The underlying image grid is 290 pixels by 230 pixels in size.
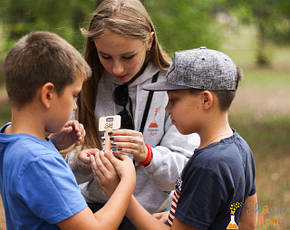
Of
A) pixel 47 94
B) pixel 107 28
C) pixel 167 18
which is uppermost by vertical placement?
pixel 107 28

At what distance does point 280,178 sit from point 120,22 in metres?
5.48

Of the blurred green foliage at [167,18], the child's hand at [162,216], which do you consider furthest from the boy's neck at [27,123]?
the blurred green foliage at [167,18]

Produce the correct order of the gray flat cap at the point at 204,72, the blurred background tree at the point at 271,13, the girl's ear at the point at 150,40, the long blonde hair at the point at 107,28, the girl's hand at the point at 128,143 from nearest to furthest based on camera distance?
the gray flat cap at the point at 204,72 → the girl's hand at the point at 128,143 → the long blonde hair at the point at 107,28 → the girl's ear at the point at 150,40 → the blurred background tree at the point at 271,13

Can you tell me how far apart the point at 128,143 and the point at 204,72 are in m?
0.56

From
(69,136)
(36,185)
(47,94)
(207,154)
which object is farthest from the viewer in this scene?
(69,136)

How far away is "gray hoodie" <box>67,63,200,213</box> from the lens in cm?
249

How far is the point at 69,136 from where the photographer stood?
7.94 ft

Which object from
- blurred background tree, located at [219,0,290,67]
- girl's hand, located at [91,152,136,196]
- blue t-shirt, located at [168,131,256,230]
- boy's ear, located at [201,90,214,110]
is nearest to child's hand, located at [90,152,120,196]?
girl's hand, located at [91,152,136,196]

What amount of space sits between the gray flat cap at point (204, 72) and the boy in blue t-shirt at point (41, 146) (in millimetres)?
497

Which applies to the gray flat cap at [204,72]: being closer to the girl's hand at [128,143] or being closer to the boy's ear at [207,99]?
the boy's ear at [207,99]

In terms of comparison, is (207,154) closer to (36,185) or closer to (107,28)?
(36,185)

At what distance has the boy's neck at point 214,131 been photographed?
2.14 metres

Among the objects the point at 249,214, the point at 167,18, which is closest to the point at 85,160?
the point at 249,214

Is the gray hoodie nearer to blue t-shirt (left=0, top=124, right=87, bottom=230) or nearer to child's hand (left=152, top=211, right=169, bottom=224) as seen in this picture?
child's hand (left=152, top=211, right=169, bottom=224)
